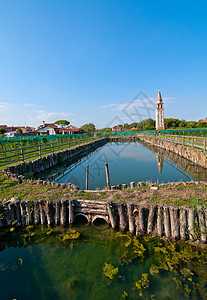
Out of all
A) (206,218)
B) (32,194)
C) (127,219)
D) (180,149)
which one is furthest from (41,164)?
(180,149)

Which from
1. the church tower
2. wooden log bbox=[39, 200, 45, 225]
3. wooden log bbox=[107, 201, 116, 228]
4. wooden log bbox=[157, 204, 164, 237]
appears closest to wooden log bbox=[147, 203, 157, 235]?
wooden log bbox=[157, 204, 164, 237]

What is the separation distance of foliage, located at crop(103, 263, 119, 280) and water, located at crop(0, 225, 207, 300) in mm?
49

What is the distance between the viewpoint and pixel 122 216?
16.9 ft

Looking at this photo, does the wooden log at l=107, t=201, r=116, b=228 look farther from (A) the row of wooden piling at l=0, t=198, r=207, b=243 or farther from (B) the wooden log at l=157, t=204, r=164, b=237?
(B) the wooden log at l=157, t=204, r=164, b=237

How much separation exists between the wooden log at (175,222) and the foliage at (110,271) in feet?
6.13

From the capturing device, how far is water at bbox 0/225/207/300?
3.40 m

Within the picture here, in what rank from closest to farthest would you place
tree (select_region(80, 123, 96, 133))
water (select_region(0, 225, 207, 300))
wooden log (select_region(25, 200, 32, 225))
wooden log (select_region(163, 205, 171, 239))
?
water (select_region(0, 225, 207, 300)), wooden log (select_region(163, 205, 171, 239)), wooden log (select_region(25, 200, 32, 225)), tree (select_region(80, 123, 96, 133))

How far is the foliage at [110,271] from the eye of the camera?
3.73 metres

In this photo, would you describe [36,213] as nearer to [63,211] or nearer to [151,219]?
[63,211]

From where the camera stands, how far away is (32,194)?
259 inches

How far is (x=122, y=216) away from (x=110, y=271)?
156 cm

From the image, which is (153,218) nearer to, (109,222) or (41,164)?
(109,222)

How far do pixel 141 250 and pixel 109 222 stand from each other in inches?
54.0

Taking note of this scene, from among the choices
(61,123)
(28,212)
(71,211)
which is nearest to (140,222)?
(71,211)
